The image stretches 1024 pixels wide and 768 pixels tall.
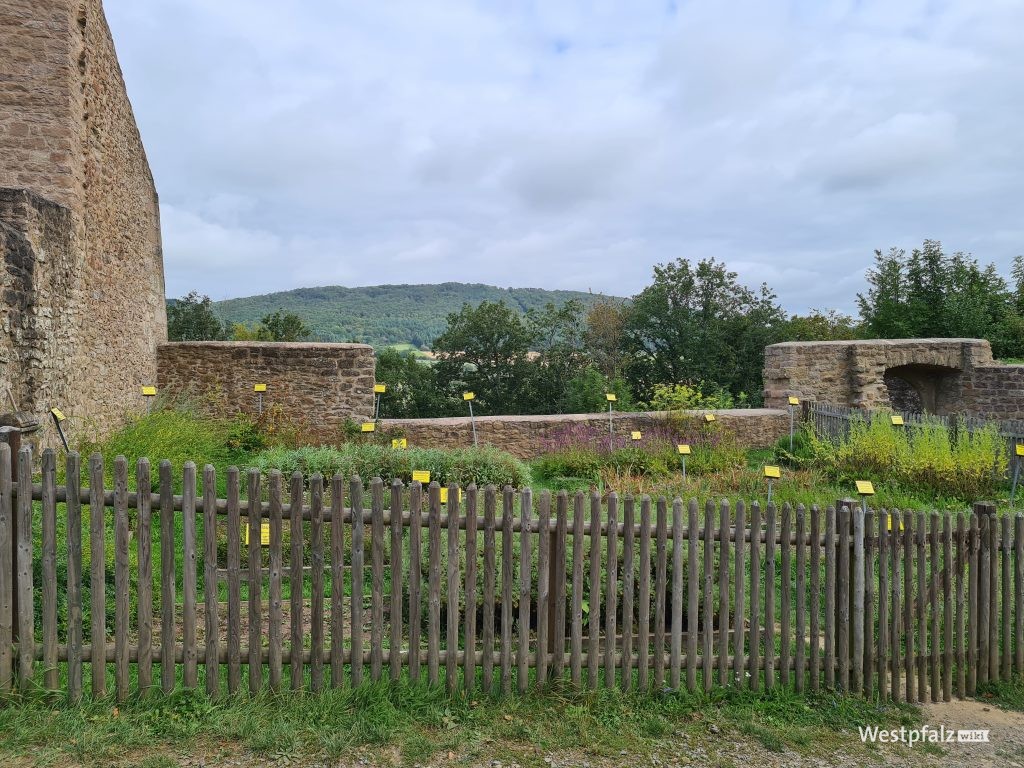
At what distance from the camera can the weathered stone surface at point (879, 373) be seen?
14.5 m

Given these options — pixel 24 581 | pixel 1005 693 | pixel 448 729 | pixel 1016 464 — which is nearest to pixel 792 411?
pixel 1016 464

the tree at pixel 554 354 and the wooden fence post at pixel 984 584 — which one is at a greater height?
the tree at pixel 554 354

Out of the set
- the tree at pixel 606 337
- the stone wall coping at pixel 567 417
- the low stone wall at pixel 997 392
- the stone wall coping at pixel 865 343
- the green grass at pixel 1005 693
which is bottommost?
the green grass at pixel 1005 693

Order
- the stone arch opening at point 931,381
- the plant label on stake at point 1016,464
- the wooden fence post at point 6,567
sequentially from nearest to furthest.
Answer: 1. the wooden fence post at point 6,567
2. the plant label on stake at point 1016,464
3. the stone arch opening at point 931,381

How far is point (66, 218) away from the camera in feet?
26.5

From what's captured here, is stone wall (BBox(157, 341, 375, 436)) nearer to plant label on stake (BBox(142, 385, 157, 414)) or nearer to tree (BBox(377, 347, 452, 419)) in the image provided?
plant label on stake (BBox(142, 385, 157, 414))

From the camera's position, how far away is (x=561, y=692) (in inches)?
161

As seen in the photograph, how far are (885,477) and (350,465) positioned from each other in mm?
7189

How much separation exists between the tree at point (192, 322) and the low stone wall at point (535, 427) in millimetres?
24384

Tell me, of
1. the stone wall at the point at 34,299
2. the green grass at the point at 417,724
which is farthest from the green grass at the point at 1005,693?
the stone wall at the point at 34,299

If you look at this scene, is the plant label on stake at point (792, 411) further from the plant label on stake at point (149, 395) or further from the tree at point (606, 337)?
the tree at point (606, 337)

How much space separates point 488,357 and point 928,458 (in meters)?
23.1

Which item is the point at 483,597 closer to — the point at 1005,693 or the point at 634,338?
the point at 1005,693

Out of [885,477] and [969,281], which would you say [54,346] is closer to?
[885,477]
